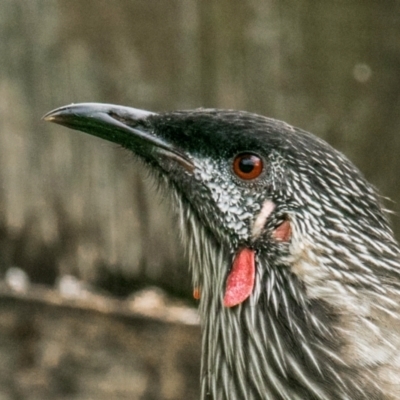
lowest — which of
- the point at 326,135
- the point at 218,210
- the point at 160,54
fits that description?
the point at 218,210

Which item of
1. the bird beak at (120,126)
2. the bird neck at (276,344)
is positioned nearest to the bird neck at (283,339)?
the bird neck at (276,344)

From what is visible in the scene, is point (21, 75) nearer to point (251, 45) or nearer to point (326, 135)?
point (251, 45)

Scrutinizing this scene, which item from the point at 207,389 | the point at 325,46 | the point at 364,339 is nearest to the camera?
the point at 364,339

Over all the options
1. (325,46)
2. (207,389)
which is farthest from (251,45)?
(207,389)

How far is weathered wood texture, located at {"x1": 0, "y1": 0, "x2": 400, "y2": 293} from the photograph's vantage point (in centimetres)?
423

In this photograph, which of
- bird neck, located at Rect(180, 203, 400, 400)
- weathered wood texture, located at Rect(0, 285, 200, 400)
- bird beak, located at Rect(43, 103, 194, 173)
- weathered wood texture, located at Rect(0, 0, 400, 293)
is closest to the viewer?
bird neck, located at Rect(180, 203, 400, 400)

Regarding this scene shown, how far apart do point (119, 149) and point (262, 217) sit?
1.25 m

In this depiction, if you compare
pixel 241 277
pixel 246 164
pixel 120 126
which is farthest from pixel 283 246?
pixel 120 126

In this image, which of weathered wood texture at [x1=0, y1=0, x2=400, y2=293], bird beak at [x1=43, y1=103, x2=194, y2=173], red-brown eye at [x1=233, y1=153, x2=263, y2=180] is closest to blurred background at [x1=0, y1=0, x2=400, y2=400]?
weathered wood texture at [x1=0, y1=0, x2=400, y2=293]

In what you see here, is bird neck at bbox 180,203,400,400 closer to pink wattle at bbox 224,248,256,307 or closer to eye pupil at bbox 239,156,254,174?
pink wattle at bbox 224,248,256,307

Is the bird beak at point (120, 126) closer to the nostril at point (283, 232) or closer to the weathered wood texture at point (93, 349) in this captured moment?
the nostril at point (283, 232)

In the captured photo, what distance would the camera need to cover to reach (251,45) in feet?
13.9

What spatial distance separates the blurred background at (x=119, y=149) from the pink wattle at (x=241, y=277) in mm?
1296

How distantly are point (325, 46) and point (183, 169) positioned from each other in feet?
4.92
